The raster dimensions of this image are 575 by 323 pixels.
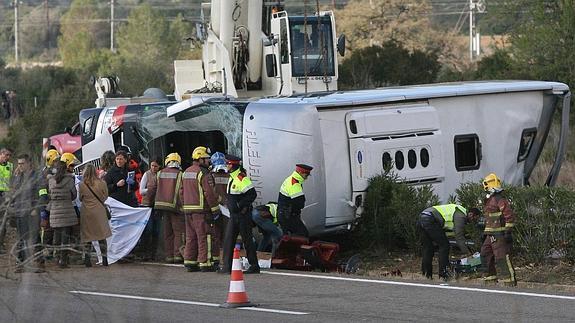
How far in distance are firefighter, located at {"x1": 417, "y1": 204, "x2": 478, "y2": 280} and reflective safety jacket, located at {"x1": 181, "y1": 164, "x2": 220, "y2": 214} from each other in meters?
2.87

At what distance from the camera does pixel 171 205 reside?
706 inches

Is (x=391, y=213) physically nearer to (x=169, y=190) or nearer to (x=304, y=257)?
(x=304, y=257)

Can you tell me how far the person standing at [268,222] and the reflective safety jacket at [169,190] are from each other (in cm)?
118

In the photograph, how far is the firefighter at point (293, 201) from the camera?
17188mm

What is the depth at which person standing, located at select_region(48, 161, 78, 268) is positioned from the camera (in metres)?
17.1

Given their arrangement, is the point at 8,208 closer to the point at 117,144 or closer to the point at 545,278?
the point at 545,278

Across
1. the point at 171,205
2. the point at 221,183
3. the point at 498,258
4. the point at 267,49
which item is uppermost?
the point at 267,49

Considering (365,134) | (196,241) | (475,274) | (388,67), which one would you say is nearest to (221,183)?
(196,241)

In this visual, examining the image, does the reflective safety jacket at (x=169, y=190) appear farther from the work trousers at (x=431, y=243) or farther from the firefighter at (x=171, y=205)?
the work trousers at (x=431, y=243)

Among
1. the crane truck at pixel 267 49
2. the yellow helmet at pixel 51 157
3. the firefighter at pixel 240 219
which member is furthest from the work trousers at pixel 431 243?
the crane truck at pixel 267 49

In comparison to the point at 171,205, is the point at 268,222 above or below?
below

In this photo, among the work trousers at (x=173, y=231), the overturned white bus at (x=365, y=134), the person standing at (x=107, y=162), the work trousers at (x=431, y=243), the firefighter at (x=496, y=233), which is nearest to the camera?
the firefighter at (x=496, y=233)

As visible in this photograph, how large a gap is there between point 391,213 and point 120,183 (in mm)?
4167

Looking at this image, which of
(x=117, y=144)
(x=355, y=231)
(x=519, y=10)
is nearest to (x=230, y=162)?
(x=355, y=231)
